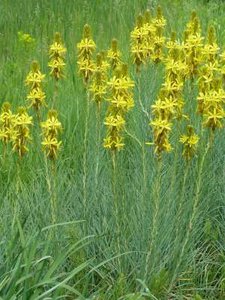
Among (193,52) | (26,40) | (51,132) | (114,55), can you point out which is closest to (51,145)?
(51,132)

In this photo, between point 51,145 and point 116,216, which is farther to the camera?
point 116,216

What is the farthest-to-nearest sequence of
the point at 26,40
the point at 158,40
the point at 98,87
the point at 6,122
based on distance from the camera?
the point at 26,40, the point at 158,40, the point at 98,87, the point at 6,122

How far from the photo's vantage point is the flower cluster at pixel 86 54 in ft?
11.2

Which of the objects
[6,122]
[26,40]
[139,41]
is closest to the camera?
[6,122]

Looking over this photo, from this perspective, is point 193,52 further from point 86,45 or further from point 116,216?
point 116,216

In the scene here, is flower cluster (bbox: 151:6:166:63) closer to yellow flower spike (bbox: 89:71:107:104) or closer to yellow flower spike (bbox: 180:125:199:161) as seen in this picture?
yellow flower spike (bbox: 89:71:107:104)

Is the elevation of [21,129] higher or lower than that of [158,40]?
lower

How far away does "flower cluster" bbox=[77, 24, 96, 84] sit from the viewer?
3418 millimetres

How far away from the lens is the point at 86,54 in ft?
11.3

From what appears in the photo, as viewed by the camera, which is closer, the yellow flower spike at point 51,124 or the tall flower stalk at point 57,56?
the yellow flower spike at point 51,124

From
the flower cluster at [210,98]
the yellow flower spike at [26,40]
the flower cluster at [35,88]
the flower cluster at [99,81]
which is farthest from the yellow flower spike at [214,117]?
the yellow flower spike at [26,40]

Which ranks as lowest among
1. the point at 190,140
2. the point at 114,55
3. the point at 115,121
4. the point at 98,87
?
the point at 190,140

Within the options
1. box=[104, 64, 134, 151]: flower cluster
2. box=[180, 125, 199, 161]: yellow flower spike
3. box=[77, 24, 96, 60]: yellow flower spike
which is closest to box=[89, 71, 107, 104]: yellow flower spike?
box=[77, 24, 96, 60]: yellow flower spike

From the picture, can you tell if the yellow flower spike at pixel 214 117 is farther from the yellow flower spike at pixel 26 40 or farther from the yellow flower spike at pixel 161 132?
the yellow flower spike at pixel 26 40
